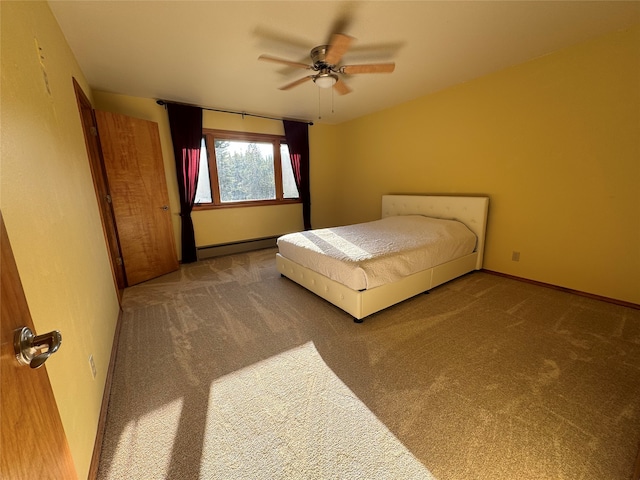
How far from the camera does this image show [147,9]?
5.98 feet

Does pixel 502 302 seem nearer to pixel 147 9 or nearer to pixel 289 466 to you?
pixel 289 466

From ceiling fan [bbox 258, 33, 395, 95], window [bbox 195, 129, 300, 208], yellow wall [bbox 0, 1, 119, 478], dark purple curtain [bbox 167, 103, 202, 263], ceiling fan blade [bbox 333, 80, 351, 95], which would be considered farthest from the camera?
window [bbox 195, 129, 300, 208]

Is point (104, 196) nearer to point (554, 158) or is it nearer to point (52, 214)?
point (52, 214)

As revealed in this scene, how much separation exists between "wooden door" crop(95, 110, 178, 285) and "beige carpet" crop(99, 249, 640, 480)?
103 centimetres

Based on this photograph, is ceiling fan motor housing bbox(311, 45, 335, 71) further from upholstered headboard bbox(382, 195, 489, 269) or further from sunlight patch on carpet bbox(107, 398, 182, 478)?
sunlight patch on carpet bbox(107, 398, 182, 478)

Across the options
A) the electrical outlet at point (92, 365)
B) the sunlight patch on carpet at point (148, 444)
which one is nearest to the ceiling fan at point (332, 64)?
the electrical outlet at point (92, 365)

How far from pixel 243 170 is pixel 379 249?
117 inches

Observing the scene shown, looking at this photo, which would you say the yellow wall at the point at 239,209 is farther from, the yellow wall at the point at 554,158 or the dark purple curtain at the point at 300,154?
the yellow wall at the point at 554,158

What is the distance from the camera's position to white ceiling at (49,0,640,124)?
6.09 feet

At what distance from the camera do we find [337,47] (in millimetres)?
1950

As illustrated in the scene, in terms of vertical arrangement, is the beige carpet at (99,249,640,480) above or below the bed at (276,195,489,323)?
below

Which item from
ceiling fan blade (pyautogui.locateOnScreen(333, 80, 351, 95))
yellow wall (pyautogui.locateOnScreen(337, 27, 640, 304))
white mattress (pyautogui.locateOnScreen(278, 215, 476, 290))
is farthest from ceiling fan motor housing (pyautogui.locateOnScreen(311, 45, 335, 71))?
yellow wall (pyautogui.locateOnScreen(337, 27, 640, 304))

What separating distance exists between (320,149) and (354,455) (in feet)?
16.2

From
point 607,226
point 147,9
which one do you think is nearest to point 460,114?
point 607,226
